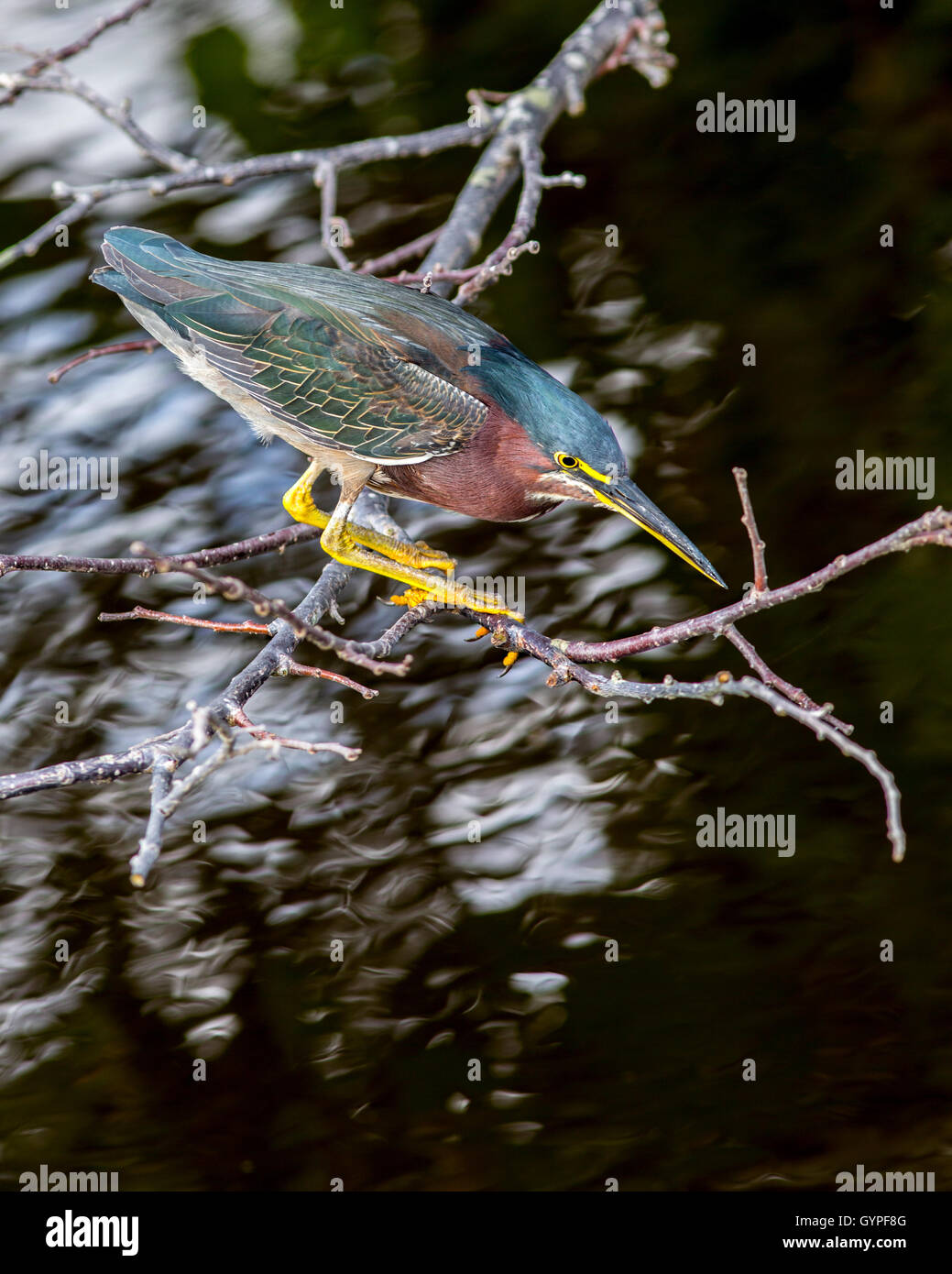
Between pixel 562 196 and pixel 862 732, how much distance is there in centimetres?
324

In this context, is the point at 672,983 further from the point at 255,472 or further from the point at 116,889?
the point at 255,472

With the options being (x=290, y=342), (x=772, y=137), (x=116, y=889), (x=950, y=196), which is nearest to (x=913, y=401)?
(x=950, y=196)

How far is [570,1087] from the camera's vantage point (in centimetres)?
436

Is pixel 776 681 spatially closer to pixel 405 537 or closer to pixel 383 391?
pixel 383 391

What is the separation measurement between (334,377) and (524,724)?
201 cm

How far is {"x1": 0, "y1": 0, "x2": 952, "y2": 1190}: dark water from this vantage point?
169 inches

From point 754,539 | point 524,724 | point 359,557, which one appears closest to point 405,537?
point 359,557

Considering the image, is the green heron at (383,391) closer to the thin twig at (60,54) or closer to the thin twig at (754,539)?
the thin twig at (60,54)

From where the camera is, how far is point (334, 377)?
3.46 metres

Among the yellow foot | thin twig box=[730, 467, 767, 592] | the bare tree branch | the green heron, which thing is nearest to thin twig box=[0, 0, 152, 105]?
the bare tree branch

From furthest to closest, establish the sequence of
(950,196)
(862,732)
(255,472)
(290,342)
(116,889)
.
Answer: (950,196), (255,472), (862,732), (116,889), (290,342)

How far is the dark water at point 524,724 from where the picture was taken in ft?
14.1

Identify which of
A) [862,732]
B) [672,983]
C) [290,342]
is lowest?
[672,983]

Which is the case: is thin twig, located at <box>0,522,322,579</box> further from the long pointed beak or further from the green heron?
the long pointed beak
